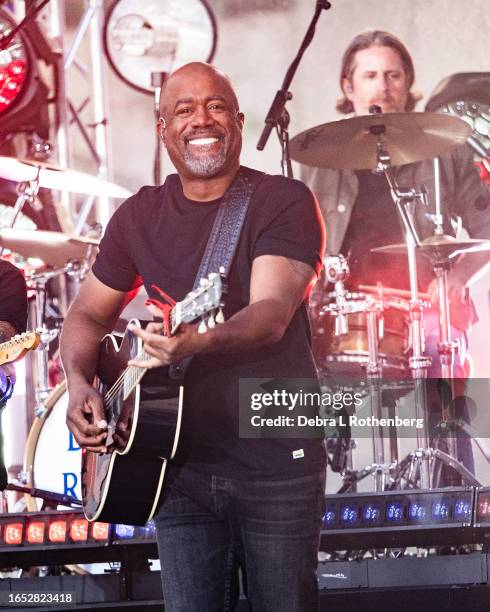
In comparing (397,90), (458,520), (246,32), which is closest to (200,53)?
(246,32)

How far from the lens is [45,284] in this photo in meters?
5.05

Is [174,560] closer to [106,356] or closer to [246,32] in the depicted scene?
[106,356]

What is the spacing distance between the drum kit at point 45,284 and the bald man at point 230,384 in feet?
7.39

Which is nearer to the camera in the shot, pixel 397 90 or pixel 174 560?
pixel 174 560

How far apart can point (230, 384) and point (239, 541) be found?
370mm

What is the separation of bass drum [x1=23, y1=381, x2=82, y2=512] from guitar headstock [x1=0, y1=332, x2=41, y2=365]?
40.5 inches

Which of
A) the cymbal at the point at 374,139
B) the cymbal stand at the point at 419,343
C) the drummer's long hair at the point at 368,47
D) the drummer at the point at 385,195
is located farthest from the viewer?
the drummer's long hair at the point at 368,47

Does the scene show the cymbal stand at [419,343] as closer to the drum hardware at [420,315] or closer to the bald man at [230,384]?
the drum hardware at [420,315]

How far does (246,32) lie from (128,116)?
2.49ft

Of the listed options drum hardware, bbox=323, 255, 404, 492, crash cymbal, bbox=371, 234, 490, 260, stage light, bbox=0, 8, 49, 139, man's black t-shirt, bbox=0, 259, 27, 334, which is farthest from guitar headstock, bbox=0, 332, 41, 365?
stage light, bbox=0, 8, 49, 139

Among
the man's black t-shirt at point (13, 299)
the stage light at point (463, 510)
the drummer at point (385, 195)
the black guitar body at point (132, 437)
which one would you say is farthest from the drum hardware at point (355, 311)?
the black guitar body at point (132, 437)

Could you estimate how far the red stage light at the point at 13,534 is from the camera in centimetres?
421

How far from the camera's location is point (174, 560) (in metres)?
2.38

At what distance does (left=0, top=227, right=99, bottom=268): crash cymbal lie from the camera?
4.71 metres
